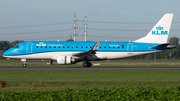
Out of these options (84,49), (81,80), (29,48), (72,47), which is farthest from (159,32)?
(81,80)

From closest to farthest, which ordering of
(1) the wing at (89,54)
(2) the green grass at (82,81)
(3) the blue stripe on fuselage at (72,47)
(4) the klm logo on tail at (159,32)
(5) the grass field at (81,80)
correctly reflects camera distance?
(2) the green grass at (82,81), (5) the grass field at (81,80), (1) the wing at (89,54), (3) the blue stripe on fuselage at (72,47), (4) the klm logo on tail at (159,32)

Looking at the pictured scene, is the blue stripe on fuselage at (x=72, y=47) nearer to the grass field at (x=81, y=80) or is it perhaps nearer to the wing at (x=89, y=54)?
the wing at (x=89, y=54)

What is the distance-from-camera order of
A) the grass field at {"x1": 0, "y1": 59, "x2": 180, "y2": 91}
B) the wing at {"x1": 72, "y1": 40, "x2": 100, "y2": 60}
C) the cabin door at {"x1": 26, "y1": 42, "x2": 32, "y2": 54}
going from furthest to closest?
1. the cabin door at {"x1": 26, "y1": 42, "x2": 32, "y2": 54}
2. the wing at {"x1": 72, "y1": 40, "x2": 100, "y2": 60}
3. the grass field at {"x1": 0, "y1": 59, "x2": 180, "y2": 91}

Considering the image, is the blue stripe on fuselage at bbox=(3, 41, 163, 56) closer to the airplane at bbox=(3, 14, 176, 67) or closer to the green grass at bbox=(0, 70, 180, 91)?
the airplane at bbox=(3, 14, 176, 67)

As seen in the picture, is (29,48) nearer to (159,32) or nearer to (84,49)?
(84,49)

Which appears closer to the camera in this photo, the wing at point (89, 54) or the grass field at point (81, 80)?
the grass field at point (81, 80)

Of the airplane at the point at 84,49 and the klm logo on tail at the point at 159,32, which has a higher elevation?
the klm logo on tail at the point at 159,32

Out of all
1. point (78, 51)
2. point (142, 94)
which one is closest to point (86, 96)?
point (142, 94)

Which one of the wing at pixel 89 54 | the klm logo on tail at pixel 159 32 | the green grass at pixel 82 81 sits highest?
the klm logo on tail at pixel 159 32

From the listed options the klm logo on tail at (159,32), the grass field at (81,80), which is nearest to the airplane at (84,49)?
the klm logo on tail at (159,32)

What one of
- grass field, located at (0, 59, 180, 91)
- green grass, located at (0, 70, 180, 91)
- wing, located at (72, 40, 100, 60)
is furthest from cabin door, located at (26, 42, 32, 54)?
green grass, located at (0, 70, 180, 91)

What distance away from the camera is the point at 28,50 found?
145 feet

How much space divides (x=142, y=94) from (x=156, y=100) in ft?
5.92

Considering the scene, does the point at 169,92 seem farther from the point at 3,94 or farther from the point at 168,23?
the point at 168,23
